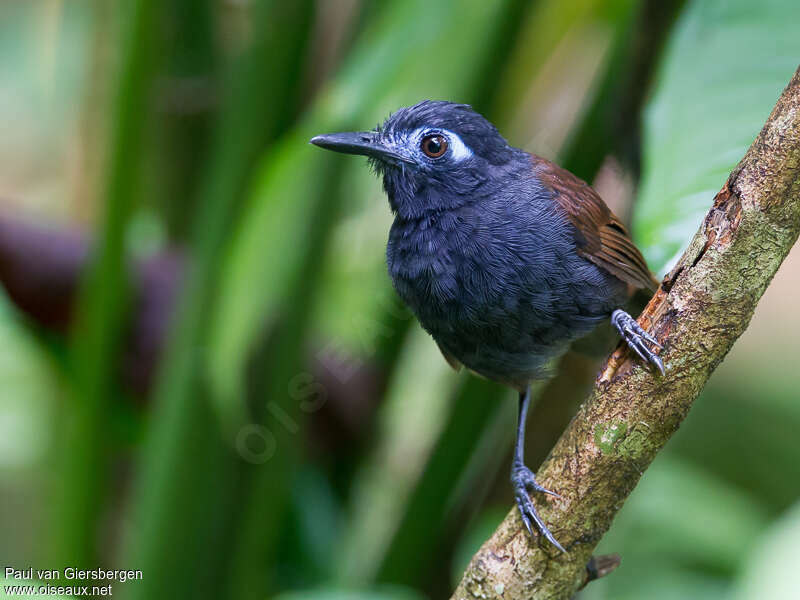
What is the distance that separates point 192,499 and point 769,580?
1908mm

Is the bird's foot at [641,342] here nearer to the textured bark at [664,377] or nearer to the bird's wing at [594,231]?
the textured bark at [664,377]

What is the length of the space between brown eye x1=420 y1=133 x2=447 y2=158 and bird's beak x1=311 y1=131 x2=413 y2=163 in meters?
0.05

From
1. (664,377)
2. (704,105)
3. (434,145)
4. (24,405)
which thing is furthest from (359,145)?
(24,405)

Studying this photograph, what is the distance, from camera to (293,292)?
8.70 feet

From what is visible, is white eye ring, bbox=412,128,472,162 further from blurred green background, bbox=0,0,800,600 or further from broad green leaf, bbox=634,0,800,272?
broad green leaf, bbox=634,0,800,272

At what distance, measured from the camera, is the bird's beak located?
185cm

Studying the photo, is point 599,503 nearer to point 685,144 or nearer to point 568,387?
point 685,144

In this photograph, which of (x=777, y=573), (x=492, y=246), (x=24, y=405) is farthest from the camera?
(x=24, y=405)

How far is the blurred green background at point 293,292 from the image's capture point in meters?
1.89

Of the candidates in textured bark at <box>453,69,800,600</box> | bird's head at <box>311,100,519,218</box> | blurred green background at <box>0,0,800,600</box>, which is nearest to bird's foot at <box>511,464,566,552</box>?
textured bark at <box>453,69,800,600</box>

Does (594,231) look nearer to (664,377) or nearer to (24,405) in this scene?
(664,377)

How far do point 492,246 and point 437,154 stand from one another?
30 centimetres

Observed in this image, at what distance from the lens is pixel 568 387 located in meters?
2.43

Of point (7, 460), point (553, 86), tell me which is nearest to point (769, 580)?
point (553, 86)
